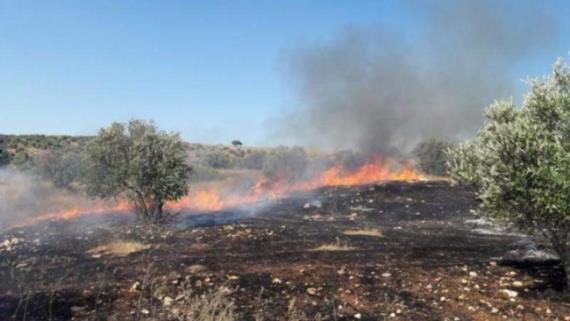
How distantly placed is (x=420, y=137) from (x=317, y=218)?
45.5 m

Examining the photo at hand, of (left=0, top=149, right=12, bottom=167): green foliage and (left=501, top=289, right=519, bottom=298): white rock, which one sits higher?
(left=0, top=149, right=12, bottom=167): green foliage

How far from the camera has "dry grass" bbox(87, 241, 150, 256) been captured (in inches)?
868

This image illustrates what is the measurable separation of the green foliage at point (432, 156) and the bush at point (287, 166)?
1568cm

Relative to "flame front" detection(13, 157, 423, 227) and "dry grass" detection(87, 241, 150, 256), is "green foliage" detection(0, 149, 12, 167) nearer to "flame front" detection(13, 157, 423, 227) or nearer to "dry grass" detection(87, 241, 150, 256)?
"flame front" detection(13, 157, 423, 227)

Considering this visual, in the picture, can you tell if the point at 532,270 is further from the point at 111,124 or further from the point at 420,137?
the point at 420,137

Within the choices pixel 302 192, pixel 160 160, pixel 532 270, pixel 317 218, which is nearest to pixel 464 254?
pixel 532 270

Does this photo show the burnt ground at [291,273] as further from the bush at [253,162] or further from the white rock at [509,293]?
the bush at [253,162]

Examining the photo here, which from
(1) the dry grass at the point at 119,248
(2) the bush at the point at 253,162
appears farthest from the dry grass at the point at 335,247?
(2) the bush at the point at 253,162

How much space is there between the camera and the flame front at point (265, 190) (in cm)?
4591

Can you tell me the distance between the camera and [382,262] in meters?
18.1

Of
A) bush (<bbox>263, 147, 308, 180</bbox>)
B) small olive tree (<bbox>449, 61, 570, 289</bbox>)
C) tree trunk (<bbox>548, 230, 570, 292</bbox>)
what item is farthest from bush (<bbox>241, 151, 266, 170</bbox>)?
tree trunk (<bbox>548, 230, 570, 292</bbox>)

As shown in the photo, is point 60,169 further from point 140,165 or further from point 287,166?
point 140,165

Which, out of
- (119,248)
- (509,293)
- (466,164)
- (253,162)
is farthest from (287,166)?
(509,293)

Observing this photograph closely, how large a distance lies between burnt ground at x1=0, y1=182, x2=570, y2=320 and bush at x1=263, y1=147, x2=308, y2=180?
123 ft
